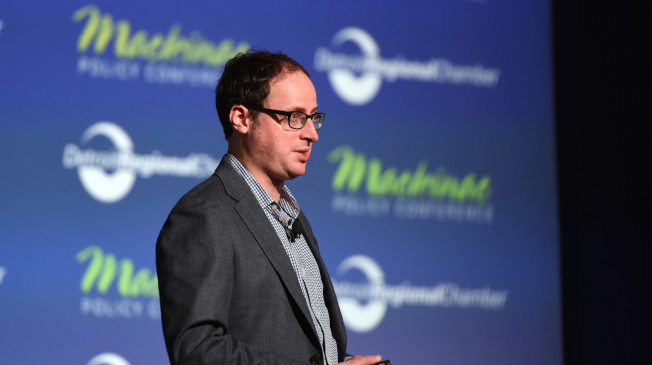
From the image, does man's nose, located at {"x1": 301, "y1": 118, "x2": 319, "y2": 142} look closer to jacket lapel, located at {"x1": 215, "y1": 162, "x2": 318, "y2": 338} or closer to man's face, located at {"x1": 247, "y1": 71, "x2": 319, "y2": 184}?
man's face, located at {"x1": 247, "y1": 71, "x2": 319, "y2": 184}

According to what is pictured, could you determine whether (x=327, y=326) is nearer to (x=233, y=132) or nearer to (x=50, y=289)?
(x=233, y=132)

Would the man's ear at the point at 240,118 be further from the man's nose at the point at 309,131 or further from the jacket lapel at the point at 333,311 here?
the jacket lapel at the point at 333,311

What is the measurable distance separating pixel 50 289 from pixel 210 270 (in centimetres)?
210

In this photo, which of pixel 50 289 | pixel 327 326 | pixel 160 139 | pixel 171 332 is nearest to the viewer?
pixel 171 332

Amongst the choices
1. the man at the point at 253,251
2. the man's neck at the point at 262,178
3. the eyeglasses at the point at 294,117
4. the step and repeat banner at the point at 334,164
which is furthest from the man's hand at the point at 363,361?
the step and repeat banner at the point at 334,164

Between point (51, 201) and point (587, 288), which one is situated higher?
point (51, 201)

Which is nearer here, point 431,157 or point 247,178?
point 247,178

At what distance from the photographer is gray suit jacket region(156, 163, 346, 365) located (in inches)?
63.8

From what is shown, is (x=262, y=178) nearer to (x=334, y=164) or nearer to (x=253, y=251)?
(x=253, y=251)

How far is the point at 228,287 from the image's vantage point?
1.68m

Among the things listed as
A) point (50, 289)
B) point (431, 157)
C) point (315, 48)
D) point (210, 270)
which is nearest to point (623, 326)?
point (431, 157)

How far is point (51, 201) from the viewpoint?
3566mm

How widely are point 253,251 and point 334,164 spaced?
236cm

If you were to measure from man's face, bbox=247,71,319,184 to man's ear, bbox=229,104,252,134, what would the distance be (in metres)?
0.03
